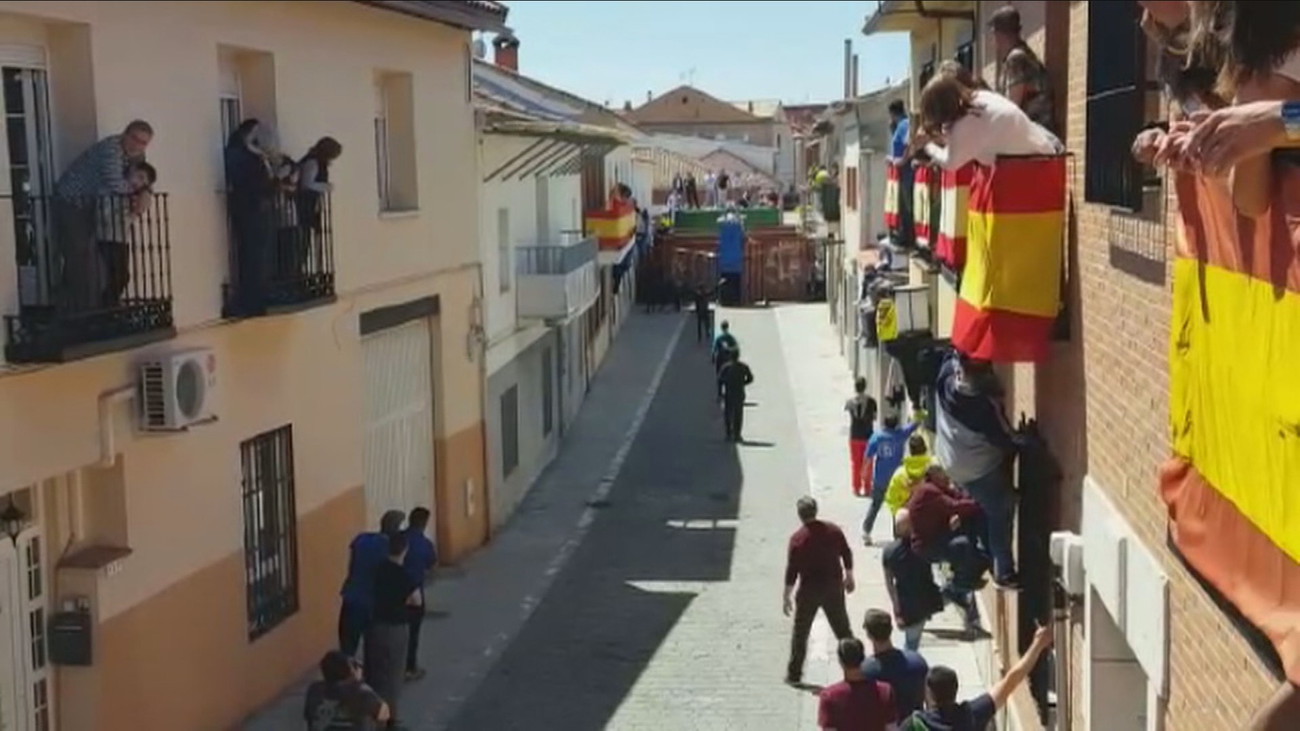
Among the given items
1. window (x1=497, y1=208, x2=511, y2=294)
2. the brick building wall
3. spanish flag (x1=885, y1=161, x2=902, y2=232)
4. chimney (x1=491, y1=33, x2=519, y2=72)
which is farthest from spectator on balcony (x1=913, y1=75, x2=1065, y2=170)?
chimney (x1=491, y1=33, x2=519, y2=72)

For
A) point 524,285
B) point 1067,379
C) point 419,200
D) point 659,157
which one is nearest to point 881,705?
point 1067,379

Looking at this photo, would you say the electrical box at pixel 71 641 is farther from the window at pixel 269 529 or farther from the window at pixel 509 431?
the window at pixel 509 431

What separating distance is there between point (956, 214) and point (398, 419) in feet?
28.5

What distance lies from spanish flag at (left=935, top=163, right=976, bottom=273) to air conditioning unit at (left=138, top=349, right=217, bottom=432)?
206 inches

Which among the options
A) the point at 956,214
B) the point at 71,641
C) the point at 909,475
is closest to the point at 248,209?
the point at 71,641

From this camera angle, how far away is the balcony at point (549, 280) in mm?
23828

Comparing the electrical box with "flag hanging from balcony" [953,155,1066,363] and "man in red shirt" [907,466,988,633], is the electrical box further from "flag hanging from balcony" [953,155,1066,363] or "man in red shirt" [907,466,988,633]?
"flag hanging from balcony" [953,155,1066,363]

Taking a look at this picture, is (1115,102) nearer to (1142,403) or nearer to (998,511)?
(1142,403)

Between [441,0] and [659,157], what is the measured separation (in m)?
48.7

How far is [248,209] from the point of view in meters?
13.3

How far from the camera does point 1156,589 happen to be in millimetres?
6828

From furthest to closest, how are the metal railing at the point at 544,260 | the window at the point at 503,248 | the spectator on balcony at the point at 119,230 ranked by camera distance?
the metal railing at the point at 544,260
the window at the point at 503,248
the spectator on balcony at the point at 119,230

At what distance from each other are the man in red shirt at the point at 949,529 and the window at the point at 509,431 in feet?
37.9

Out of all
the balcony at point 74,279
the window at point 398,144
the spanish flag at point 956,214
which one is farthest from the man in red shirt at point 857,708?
the window at point 398,144
